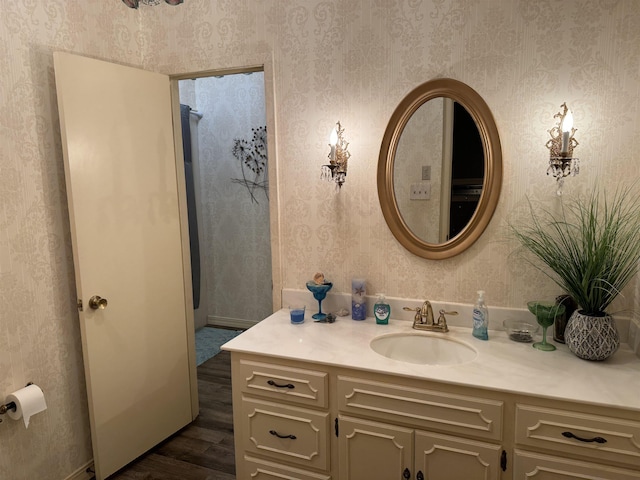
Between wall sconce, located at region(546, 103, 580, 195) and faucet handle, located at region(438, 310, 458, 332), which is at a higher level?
wall sconce, located at region(546, 103, 580, 195)

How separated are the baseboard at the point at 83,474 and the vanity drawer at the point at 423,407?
1449 mm

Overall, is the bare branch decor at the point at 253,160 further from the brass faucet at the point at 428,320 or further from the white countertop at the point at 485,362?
the brass faucet at the point at 428,320

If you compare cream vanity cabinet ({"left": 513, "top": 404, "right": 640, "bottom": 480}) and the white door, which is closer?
cream vanity cabinet ({"left": 513, "top": 404, "right": 640, "bottom": 480})

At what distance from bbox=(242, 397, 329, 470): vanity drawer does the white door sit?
2.58ft

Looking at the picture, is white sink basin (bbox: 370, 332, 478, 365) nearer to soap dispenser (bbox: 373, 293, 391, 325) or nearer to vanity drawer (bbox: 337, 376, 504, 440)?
soap dispenser (bbox: 373, 293, 391, 325)

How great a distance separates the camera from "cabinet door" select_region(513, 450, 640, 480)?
1329mm

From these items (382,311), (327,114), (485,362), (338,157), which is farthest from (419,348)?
(327,114)

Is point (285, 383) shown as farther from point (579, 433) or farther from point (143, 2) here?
point (143, 2)

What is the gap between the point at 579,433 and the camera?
4.42 feet

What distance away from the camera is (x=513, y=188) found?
185 cm

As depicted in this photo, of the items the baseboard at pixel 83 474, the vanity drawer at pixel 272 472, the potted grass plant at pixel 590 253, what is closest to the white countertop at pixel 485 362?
the potted grass plant at pixel 590 253

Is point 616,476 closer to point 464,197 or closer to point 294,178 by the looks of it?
point 464,197

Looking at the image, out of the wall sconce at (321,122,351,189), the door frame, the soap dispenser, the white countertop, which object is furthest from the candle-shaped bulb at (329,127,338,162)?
the white countertop

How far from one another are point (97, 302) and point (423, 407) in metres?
1.54
